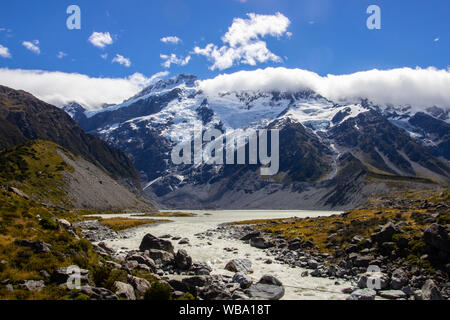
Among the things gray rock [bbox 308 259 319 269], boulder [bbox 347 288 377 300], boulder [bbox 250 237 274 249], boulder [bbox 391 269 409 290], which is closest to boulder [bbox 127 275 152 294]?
boulder [bbox 347 288 377 300]

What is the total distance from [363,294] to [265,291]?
799cm

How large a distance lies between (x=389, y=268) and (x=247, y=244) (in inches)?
1254

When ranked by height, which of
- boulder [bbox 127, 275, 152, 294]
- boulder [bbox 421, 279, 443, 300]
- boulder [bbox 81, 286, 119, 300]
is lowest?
boulder [bbox 421, 279, 443, 300]

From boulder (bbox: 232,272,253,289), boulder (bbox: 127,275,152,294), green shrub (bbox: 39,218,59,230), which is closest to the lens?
boulder (bbox: 127,275,152,294)

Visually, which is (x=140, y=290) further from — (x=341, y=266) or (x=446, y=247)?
(x=446, y=247)

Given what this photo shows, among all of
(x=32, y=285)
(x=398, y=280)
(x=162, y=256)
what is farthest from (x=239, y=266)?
(x=32, y=285)

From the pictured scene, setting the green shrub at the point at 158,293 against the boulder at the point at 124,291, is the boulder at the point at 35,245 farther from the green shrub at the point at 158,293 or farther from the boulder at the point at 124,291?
the green shrub at the point at 158,293

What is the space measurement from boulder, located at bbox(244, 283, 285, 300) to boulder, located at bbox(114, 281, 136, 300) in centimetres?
980

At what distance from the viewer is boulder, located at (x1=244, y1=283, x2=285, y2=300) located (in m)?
28.4

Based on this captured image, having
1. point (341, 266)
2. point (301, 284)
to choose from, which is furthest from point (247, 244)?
point (301, 284)

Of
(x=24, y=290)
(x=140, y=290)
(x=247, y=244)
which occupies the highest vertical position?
(x=24, y=290)

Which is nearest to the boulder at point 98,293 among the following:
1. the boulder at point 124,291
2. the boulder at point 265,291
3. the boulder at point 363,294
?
the boulder at point 124,291

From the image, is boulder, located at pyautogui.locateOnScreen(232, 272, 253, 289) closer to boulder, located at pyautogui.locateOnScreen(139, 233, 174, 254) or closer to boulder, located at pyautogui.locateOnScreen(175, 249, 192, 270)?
boulder, located at pyautogui.locateOnScreen(175, 249, 192, 270)
